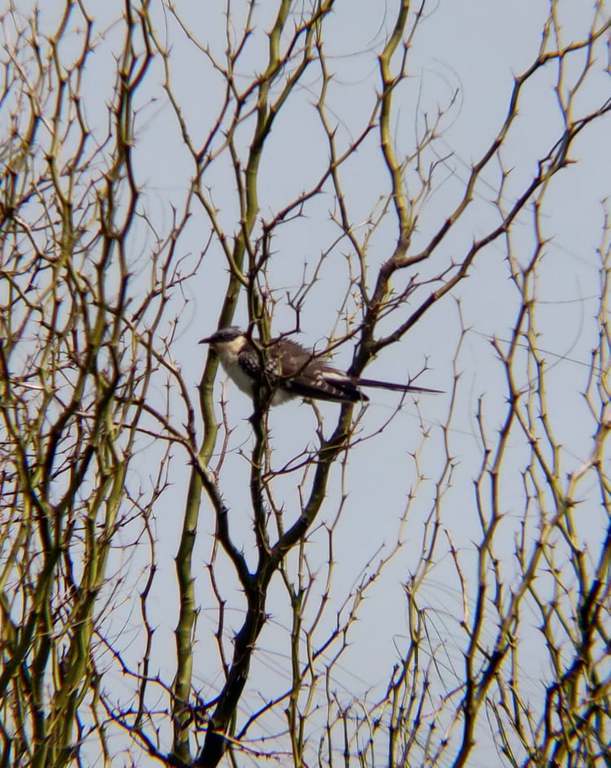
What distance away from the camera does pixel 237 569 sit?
5.38 m

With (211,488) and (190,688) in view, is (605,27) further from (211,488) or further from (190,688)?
(190,688)

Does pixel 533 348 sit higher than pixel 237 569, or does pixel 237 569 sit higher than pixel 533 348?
pixel 533 348

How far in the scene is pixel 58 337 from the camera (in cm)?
451

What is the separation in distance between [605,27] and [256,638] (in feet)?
10.2

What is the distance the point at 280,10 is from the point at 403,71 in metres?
0.74

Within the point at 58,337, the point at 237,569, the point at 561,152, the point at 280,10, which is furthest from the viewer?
the point at 280,10

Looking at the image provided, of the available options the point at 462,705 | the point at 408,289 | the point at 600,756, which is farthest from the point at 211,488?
the point at 600,756

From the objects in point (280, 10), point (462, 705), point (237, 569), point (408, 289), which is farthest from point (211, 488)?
point (280, 10)

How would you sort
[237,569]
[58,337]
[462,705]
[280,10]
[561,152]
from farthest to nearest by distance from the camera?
[280,10] < [237,569] < [561,152] < [58,337] < [462,705]

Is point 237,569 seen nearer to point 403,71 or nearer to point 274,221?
point 274,221

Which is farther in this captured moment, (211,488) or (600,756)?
(211,488)

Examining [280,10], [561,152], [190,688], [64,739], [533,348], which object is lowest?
[64,739]

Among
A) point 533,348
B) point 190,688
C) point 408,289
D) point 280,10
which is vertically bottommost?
point 190,688

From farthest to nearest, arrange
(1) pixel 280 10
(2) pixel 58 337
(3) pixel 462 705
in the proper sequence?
(1) pixel 280 10 → (2) pixel 58 337 → (3) pixel 462 705
